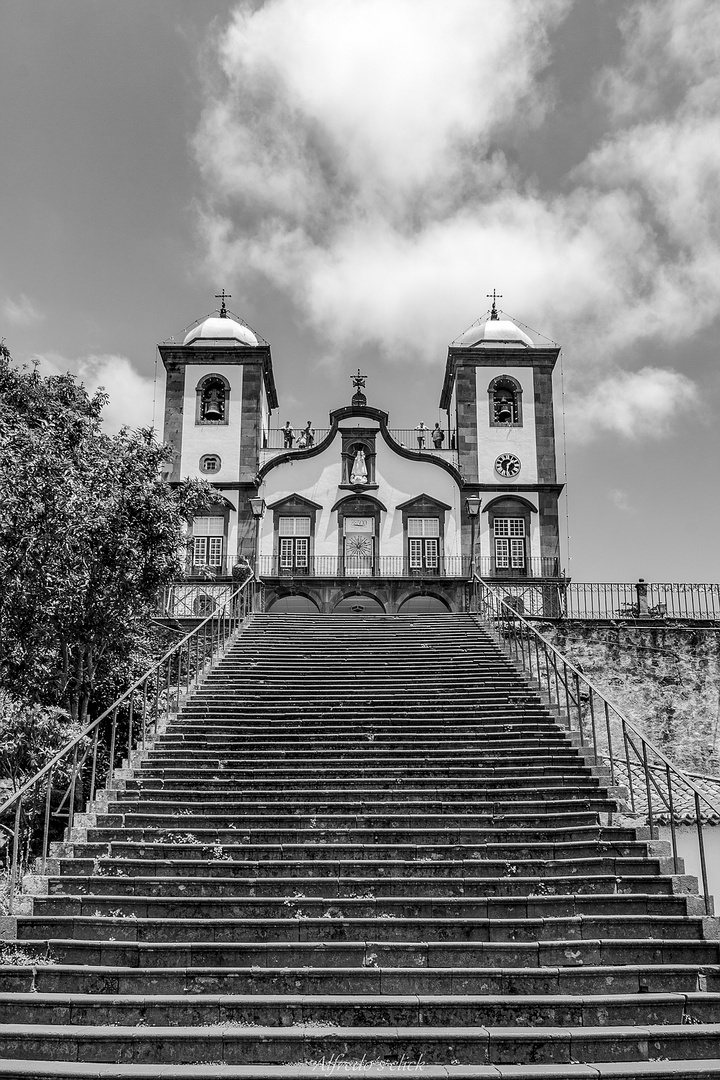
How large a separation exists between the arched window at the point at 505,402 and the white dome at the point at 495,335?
1.32 m

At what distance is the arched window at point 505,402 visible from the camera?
91.9 feet

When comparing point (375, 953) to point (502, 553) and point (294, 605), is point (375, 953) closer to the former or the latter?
point (294, 605)

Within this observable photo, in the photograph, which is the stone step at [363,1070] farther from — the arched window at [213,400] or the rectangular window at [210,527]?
the arched window at [213,400]

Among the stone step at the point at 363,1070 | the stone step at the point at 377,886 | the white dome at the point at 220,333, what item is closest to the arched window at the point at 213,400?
the white dome at the point at 220,333

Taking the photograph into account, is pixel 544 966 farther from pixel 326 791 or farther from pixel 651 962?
pixel 326 791

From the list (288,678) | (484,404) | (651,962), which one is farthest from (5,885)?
(484,404)

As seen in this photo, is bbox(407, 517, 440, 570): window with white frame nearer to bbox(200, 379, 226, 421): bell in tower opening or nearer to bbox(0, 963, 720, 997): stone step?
bbox(200, 379, 226, 421): bell in tower opening

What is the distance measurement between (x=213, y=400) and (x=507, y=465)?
30.0 feet

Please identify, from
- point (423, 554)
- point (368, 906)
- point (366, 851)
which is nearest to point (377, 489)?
point (423, 554)

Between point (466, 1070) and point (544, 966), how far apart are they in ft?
4.34

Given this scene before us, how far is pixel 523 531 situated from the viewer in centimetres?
2670

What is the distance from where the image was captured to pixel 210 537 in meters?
26.5

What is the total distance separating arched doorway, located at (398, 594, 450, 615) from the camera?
2444cm

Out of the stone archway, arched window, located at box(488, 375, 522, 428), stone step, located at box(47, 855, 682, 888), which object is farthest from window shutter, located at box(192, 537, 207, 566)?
stone step, located at box(47, 855, 682, 888)
